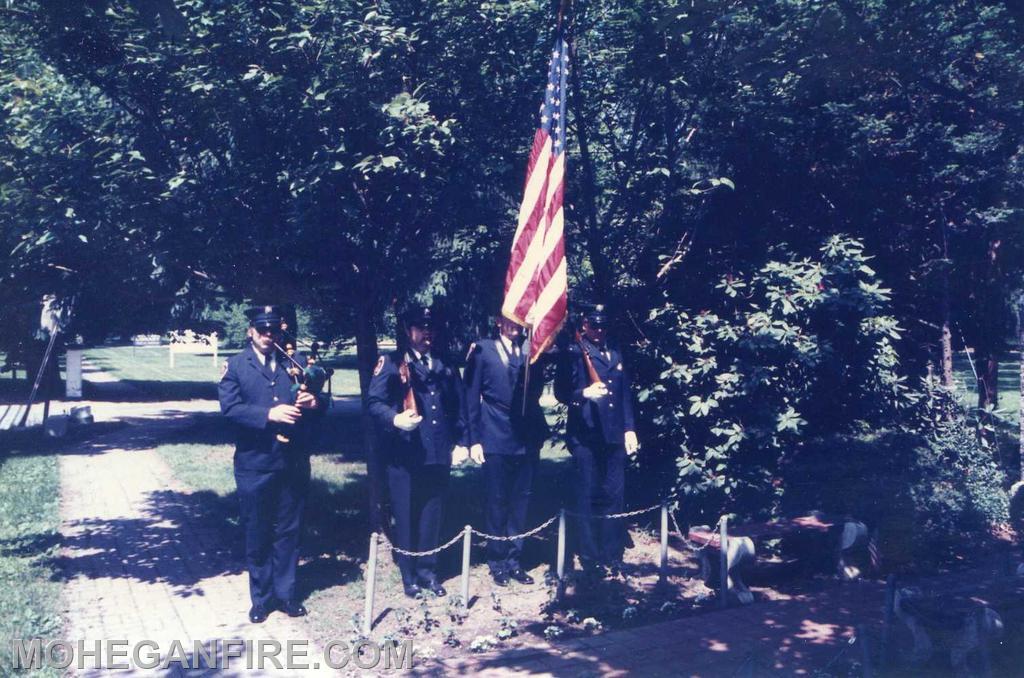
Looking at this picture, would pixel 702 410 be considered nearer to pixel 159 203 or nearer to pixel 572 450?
pixel 572 450

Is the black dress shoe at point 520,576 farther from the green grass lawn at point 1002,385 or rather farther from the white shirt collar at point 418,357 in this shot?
the green grass lawn at point 1002,385

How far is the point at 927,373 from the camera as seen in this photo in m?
10.7

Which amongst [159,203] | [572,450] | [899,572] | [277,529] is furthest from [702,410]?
[159,203]

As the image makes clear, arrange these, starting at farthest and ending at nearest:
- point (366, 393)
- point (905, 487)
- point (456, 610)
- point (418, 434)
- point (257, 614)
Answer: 1. point (905, 487)
2. point (366, 393)
3. point (418, 434)
4. point (456, 610)
5. point (257, 614)

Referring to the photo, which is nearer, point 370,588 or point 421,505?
point 370,588

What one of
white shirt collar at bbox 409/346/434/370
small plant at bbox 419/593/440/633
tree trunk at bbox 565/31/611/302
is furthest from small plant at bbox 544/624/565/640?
tree trunk at bbox 565/31/611/302

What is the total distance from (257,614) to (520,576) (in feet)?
7.14

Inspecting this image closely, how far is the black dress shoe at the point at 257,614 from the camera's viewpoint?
6043 millimetres

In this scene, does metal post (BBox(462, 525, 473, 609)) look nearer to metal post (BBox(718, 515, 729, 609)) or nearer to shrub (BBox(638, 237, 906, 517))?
metal post (BBox(718, 515, 729, 609))

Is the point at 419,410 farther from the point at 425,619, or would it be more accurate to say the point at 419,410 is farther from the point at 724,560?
the point at 724,560

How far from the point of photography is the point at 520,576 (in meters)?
7.12

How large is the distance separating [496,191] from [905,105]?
5038mm

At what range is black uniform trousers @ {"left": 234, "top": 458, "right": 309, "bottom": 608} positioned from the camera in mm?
6105

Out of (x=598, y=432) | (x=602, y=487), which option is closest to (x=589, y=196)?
(x=598, y=432)
